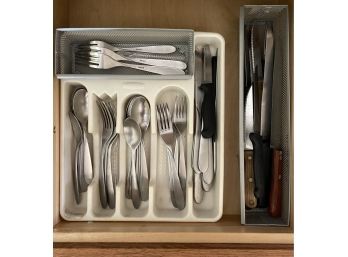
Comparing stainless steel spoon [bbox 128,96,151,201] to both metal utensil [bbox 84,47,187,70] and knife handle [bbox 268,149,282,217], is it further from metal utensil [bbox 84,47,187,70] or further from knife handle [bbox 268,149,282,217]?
knife handle [bbox 268,149,282,217]

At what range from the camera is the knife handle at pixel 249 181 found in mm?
753

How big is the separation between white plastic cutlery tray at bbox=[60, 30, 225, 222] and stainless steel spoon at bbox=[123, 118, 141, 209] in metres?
0.01

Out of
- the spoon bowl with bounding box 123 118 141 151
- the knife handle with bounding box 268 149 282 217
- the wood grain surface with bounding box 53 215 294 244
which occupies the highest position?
the spoon bowl with bounding box 123 118 141 151

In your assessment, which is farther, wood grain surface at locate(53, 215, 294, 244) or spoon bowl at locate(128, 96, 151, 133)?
spoon bowl at locate(128, 96, 151, 133)

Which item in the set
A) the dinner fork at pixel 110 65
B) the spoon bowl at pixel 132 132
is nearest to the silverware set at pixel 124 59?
the dinner fork at pixel 110 65

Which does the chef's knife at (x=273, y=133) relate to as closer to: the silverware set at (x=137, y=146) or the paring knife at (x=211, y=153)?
the paring knife at (x=211, y=153)

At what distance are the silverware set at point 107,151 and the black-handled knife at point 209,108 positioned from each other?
6.8 inches

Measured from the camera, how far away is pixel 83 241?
2.17ft

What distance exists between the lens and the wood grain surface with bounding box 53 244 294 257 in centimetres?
65

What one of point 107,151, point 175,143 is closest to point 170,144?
point 175,143

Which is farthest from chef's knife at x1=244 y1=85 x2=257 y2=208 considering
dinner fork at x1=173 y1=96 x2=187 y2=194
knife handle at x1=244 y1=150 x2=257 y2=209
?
dinner fork at x1=173 y1=96 x2=187 y2=194
